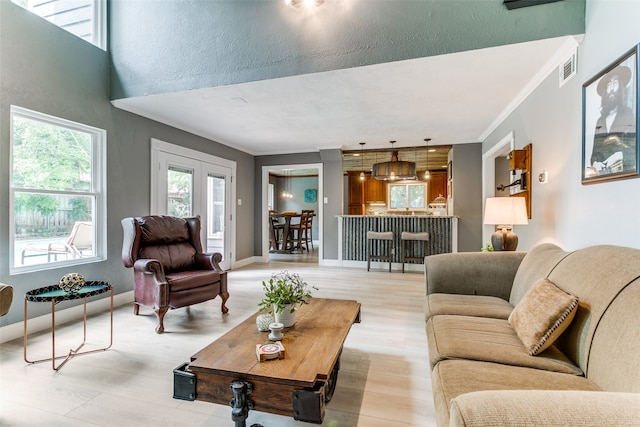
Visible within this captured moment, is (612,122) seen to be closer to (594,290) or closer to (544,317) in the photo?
(594,290)

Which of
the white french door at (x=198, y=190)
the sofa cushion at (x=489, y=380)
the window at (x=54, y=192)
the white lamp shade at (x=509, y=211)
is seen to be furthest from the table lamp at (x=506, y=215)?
the window at (x=54, y=192)

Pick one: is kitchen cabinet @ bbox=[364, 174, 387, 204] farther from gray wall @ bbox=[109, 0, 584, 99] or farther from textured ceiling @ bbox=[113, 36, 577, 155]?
gray wall @ bbox=[109, 0, 584, 99]

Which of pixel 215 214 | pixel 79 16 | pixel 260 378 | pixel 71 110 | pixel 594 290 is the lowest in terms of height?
pixel 260 378

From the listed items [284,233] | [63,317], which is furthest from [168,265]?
[284,233]

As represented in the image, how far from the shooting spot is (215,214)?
5449 mm

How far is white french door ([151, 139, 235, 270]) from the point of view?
165 inches

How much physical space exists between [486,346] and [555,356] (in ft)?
0.98

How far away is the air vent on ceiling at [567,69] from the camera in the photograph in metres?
2.31

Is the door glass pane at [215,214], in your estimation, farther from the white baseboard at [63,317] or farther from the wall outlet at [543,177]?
the wall outlet at [543,177]

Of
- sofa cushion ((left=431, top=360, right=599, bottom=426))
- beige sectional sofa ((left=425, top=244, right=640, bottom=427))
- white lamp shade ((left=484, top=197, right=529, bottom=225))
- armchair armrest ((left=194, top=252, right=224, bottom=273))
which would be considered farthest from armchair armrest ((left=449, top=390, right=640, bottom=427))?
armchair armrest ((left=194, top=252, right=224, bottom=273))

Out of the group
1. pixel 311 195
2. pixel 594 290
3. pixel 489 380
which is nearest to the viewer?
pixel 489 380

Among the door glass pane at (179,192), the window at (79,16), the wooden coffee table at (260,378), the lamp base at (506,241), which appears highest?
the window at (79,16)

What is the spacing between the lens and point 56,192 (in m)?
3.05

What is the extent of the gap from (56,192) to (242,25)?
2.53 m
